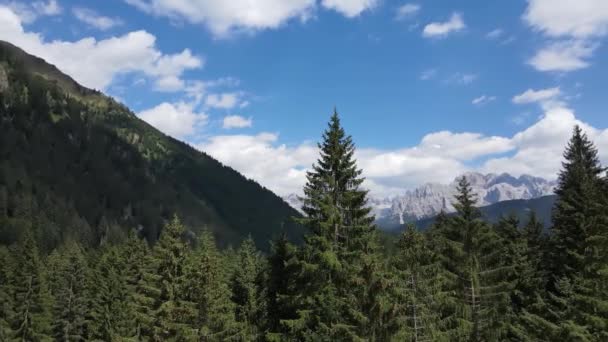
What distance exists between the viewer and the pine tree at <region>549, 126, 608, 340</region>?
74.1 ft

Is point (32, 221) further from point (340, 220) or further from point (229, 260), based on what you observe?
point (340, 220)

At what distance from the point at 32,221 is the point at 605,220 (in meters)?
162

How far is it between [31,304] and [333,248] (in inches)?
1859

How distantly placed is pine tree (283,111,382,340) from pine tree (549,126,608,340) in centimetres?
957

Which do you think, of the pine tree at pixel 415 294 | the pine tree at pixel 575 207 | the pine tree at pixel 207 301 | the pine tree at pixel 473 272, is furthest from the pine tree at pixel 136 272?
the pine tree at pixel 575 207

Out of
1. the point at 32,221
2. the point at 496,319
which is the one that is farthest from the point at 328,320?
the point at 32,221

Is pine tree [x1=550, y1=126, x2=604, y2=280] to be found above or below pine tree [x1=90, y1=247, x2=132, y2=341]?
above

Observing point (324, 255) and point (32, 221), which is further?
point (32, 221)

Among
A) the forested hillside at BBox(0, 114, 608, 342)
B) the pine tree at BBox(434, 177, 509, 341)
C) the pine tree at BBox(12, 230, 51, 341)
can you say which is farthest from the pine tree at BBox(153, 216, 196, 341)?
the pine tree at BBox(12, 230, 51, 341)

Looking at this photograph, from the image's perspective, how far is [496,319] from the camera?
3312 centimetres

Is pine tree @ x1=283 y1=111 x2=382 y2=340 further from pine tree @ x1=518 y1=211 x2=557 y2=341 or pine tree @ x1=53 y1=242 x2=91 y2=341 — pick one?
pine tree @ x1=53 y1=242 x2=91 y2=341

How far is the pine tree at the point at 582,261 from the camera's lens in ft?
74.1

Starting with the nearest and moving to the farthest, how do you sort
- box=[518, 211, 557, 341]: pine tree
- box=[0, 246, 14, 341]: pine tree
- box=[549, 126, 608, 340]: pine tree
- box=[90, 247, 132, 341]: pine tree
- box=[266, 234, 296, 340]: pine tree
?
box=[549, 126, 608, 340]: pine tree
box=[518, 211, 557, 341]: pine tree
box=[266, 234, 296, 340]: pine tree
box=[0, 246, 14, 341]: pine tree
box=[90, 247, 132, 341]: pine tree

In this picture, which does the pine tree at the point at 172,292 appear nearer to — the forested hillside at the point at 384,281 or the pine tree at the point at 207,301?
the forested hillside at the point at 384,281
